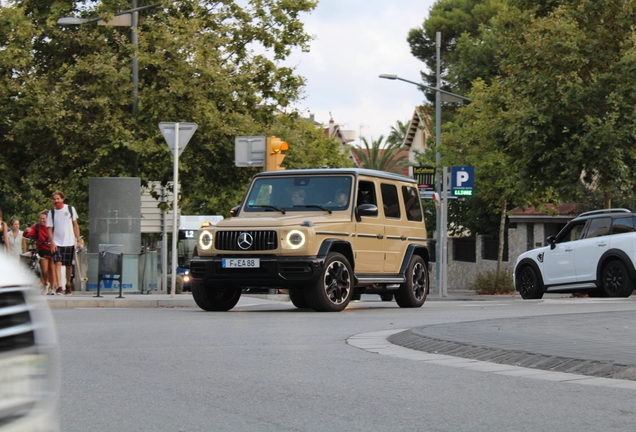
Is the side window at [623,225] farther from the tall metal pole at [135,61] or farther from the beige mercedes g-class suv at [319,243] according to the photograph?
the tall metal pole at [135,61]

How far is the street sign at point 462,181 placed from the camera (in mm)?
31844

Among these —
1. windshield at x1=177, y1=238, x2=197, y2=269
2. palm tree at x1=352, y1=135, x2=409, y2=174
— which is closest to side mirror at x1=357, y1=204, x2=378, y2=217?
windshield at x1=177, y1=238, x2=197, y2=269

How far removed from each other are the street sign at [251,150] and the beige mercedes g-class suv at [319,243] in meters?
4.38

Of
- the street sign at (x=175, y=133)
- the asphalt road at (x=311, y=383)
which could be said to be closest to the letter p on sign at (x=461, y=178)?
the street sign at (x=175, y=133)

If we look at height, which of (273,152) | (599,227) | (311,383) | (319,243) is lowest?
(311,383)

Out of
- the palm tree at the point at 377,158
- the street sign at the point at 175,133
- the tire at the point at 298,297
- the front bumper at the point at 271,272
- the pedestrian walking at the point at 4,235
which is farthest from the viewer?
the palm tree at the point at 377,158

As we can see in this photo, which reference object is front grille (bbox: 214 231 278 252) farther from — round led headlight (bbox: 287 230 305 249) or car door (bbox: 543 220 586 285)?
car door (bbox: 543 220 586 285)

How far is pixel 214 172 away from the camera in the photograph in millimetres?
34344

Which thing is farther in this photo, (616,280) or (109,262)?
(616,280)

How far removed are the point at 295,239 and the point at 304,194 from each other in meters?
1.54

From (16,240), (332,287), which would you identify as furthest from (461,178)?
(332,287)

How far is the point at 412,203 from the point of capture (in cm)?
1841

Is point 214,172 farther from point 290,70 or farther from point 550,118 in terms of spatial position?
point 550,118

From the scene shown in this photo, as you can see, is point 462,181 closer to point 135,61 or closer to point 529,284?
point 529,284
